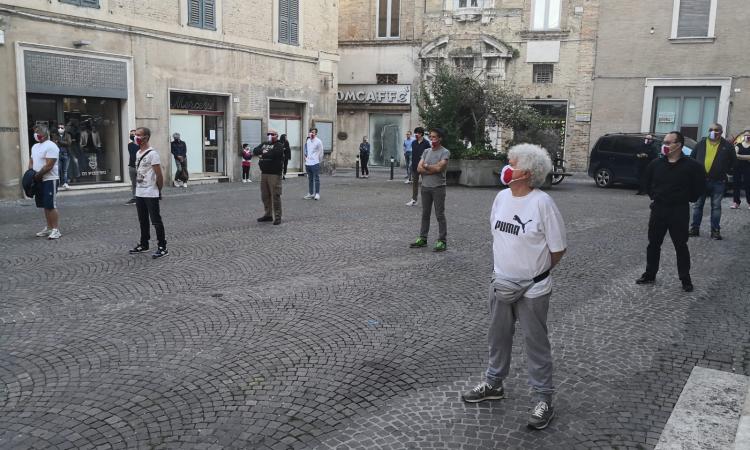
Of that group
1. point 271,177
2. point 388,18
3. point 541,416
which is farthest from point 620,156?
point 541,416

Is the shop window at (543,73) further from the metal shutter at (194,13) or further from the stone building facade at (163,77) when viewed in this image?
the metal shutter at (194,13)

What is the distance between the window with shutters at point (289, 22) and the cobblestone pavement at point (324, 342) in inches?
569

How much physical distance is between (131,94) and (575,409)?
16533 mm

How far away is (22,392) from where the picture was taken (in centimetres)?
427

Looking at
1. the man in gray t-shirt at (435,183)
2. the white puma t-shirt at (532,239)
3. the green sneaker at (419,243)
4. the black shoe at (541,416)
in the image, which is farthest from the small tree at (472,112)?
the black shoe at (541,416)

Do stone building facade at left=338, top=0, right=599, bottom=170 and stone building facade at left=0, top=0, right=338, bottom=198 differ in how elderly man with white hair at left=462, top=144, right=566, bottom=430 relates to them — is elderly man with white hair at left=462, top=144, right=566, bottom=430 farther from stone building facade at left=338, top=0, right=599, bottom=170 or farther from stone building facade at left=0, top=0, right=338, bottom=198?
stone building facade at left=338, top=0, right=599, bottom=170

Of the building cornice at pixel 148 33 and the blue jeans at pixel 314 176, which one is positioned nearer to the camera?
the building cornice at pixel 148 33

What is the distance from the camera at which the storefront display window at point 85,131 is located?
16266 mm

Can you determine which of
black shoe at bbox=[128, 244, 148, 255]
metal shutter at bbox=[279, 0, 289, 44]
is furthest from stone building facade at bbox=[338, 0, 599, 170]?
black shoe at bbox=[128, 244, 148, 255]

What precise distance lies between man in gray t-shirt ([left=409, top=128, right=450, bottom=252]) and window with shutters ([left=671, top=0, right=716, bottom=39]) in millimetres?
19475

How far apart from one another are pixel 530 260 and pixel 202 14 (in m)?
18.3

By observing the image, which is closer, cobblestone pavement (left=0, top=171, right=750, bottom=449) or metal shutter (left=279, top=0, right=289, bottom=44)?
cobblestone pavement (left=0, top=171, right=750, bottom=449)

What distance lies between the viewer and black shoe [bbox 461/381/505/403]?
13.7ft

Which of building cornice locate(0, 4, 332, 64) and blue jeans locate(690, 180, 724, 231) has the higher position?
building cornice locate(0, 4, 332, 64)
